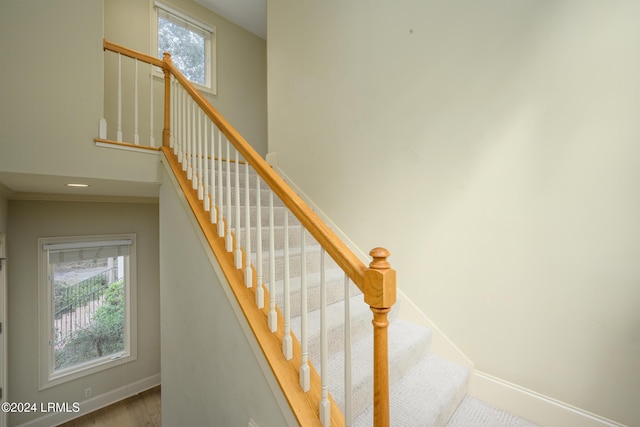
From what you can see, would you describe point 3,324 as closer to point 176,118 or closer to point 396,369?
point 176,118

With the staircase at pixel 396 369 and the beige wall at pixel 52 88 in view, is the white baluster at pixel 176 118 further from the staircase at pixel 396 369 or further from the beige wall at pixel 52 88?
the staircase at pixel 396 369

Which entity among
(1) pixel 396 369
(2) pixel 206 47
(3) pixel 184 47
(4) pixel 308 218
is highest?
(2) pixel 206 47

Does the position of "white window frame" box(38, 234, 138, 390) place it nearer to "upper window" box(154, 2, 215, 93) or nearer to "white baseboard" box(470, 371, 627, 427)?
"upper window" box(154, 2, 215, 93)

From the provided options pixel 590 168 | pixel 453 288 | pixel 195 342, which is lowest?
pixel 195 342

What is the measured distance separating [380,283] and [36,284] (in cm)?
398

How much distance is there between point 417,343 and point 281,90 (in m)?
2.61

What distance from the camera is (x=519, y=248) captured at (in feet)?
5.32

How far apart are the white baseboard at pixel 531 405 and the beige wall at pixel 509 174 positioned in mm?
43

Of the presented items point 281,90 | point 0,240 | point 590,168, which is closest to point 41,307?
point 0,240

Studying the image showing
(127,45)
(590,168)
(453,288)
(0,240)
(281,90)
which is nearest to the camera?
(590,168)

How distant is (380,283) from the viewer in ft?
2.90

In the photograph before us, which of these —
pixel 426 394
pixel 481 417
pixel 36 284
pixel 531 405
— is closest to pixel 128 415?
pixel 36 284

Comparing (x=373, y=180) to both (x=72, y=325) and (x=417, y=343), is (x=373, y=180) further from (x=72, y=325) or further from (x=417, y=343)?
(x=72, y=325)

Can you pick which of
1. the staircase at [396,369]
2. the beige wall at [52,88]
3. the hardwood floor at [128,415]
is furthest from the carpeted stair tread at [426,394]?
the hardwood floor at [128,415]
